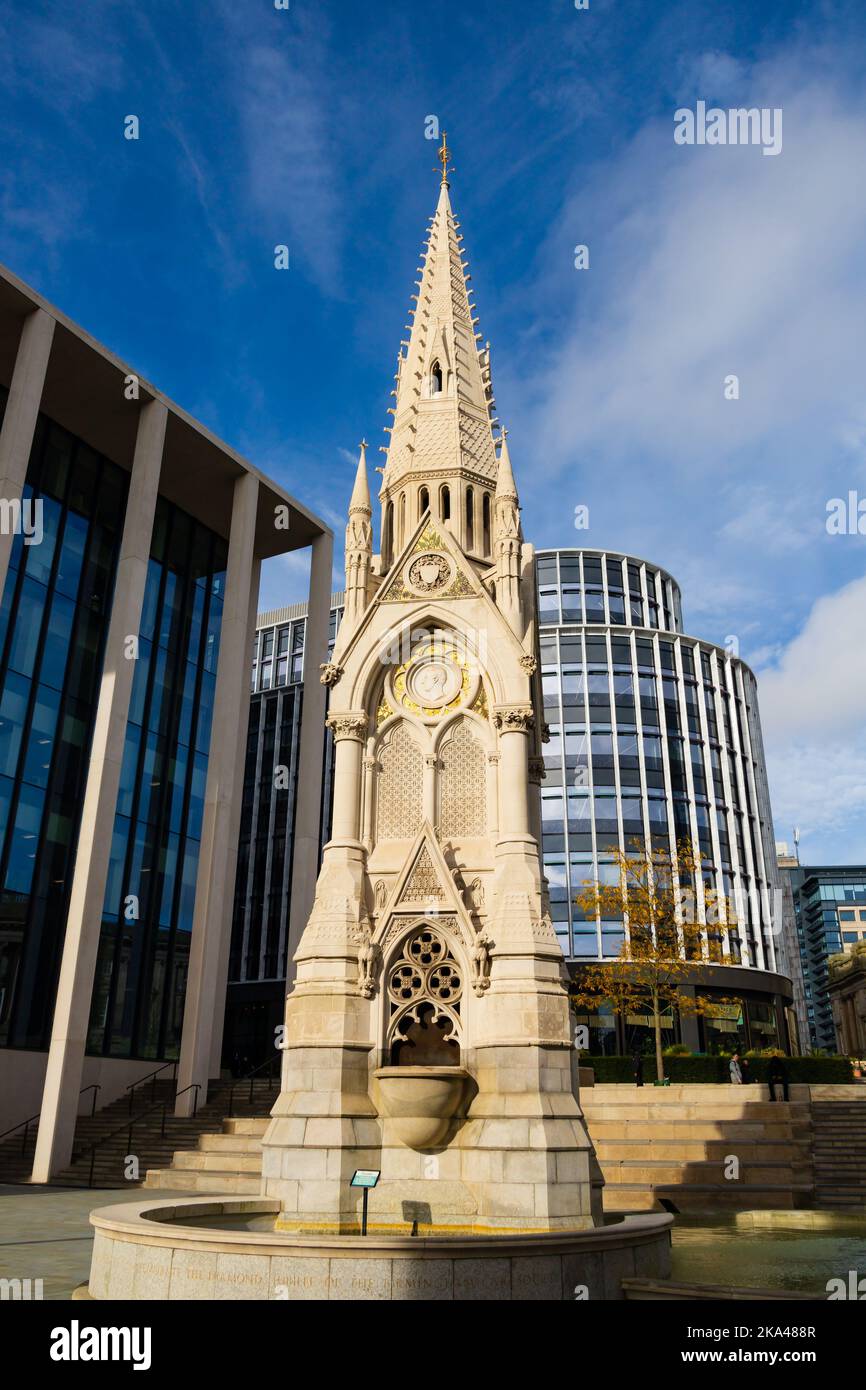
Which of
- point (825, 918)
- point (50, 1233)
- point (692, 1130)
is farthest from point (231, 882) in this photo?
point (825, 918)

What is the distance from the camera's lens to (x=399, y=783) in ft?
49.8

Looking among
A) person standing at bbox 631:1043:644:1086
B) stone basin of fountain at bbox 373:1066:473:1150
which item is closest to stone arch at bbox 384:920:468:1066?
stone basin of fountain at bbox 373:1066:473:1150

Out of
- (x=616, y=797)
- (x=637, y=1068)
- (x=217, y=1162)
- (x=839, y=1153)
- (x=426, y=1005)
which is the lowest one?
(x=217, y=1162)

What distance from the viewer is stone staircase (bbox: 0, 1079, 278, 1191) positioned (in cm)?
2638

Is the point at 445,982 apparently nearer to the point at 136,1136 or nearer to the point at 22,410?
the point at 136,1136

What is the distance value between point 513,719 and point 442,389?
23.1 ft

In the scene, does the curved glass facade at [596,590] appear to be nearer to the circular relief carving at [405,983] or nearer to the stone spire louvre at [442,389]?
the stone spire louvre at [442,389]

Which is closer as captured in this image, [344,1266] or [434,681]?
[344,1266]

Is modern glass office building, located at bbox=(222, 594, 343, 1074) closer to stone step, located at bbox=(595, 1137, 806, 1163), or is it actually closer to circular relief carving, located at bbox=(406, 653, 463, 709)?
stone step, located at bbox=(595, 1137, 806, 1163)

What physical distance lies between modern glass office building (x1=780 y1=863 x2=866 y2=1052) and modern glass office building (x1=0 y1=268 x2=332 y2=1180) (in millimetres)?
151728

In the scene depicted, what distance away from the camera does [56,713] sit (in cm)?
3356

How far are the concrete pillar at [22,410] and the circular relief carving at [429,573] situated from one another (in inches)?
644

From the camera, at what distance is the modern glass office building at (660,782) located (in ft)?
236

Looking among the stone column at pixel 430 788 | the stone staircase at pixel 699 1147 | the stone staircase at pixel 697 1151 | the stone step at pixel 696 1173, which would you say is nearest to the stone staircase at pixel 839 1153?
the stone staircase at pixel 697 1151
